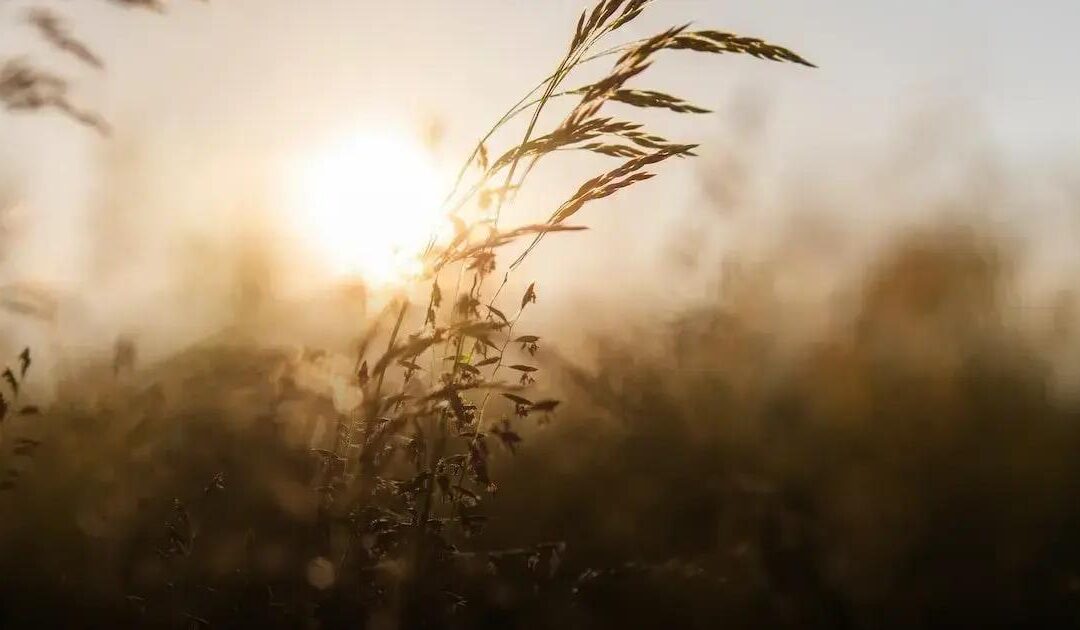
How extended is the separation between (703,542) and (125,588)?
4.36 ft

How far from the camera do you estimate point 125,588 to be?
1.61 m

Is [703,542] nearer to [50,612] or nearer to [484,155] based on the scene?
[484,155]

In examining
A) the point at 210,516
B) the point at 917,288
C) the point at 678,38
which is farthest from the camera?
the point at 917,288

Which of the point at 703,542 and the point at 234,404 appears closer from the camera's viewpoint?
the point at 234,404

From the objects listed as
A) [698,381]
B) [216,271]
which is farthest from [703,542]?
[216,271]

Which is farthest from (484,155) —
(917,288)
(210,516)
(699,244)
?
(917,288)

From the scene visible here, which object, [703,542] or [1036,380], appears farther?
[1036,380]

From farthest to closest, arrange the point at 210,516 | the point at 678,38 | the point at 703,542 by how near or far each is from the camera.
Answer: the point at 703,542 → the point at 210,516 → the point at 678,38

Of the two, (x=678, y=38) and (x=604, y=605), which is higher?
(x=678, y=38)

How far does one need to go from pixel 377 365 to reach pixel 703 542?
48.5 inches

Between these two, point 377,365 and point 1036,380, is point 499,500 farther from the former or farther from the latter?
point 1036,380

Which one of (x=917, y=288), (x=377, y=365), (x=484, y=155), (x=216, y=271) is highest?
(x=917, y=288)

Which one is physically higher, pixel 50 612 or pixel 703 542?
pixel 703 542

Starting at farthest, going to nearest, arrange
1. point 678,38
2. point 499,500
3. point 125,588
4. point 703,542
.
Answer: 1. point 499,500
2. point 703,542
3. point 125,588
4. point 678,38
